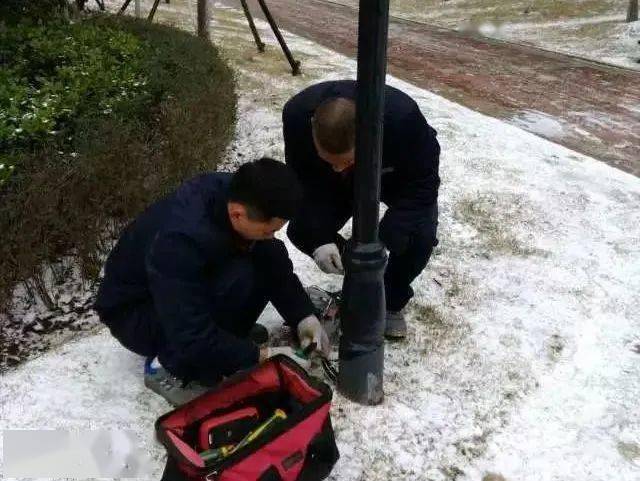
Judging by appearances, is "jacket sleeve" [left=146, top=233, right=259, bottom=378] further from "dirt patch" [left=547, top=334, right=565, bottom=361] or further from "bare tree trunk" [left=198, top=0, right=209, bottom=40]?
"bare tree trunk" [left=198, top=0, right=209, bottom=40]

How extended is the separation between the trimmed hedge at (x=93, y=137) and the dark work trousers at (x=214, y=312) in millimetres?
654

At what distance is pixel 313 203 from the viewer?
2916 mm

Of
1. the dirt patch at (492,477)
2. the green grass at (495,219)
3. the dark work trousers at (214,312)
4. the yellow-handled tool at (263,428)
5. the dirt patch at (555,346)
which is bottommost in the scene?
the dirt patch at (492,477)

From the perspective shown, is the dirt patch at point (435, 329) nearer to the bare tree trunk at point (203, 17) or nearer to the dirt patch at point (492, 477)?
the dirt patch at point (492, 477)

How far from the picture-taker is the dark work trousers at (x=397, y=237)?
2787 millimetres

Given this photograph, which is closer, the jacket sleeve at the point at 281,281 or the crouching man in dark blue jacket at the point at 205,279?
the crouching man in dark blue jacket at the point at 205,279

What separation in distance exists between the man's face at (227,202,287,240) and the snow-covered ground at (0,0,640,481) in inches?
34.5

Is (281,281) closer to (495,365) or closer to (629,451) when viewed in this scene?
(495,365)

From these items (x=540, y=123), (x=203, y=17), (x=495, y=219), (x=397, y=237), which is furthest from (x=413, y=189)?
(x=203, y=17)

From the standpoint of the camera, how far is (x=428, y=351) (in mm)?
2959

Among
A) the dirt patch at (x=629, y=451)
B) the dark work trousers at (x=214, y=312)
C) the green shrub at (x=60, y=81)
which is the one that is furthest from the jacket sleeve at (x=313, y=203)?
the dirt patch at (x=629, y=451)

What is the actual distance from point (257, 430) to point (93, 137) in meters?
1.94

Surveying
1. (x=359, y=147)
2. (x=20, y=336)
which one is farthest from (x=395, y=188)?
(x=20, y=336)

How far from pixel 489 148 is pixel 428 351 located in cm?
317
